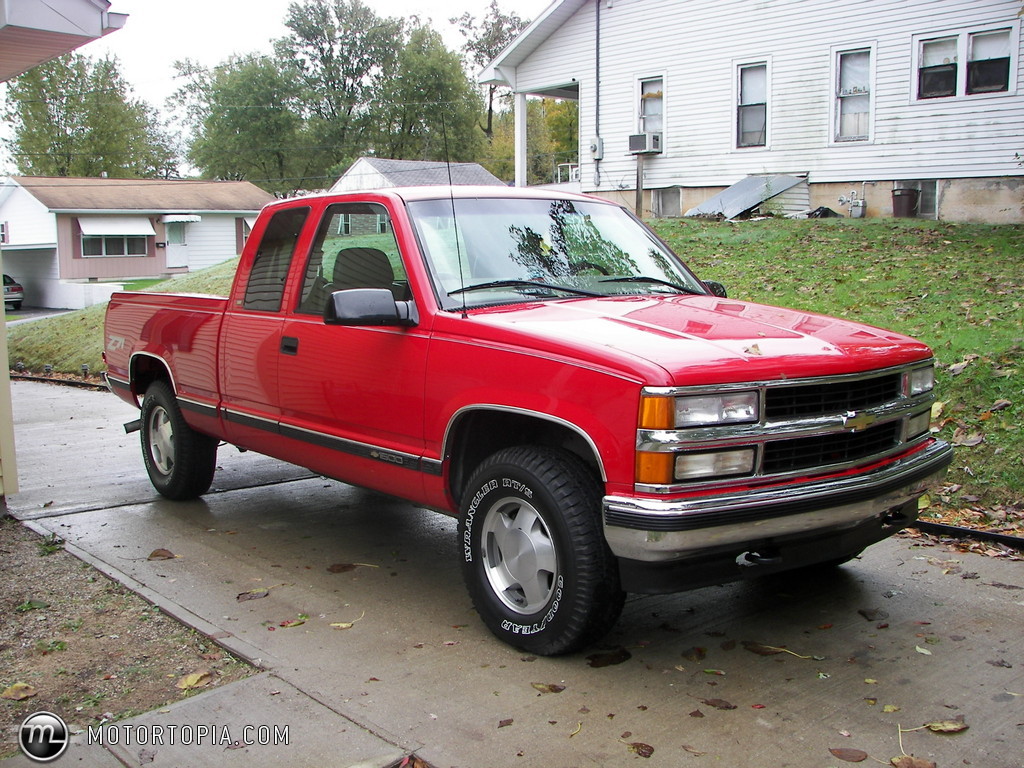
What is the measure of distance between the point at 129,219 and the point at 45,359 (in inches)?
1045

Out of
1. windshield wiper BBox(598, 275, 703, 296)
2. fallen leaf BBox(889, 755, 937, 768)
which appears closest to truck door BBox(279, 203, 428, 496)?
windshield wiper BBox(598, 275, 703, 296)

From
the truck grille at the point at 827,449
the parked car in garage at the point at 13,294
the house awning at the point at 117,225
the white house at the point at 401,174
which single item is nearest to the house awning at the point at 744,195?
the truck grille at the point at 827,449

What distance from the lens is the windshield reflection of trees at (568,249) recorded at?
203 inches

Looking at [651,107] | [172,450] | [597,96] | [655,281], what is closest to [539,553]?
[655,281]

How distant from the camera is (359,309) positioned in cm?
460

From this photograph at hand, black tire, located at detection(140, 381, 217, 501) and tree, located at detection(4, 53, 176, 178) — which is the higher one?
tree, located at detection(4, 53, 176, 178)

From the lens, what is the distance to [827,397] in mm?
4094

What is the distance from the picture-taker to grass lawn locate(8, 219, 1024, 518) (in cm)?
675

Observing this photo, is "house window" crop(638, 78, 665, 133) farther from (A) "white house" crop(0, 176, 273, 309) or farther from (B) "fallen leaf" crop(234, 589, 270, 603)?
(A) "white house" crop(0, 176, 273, 309)

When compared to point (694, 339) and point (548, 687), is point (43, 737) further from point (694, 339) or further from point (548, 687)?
point (694, 339)

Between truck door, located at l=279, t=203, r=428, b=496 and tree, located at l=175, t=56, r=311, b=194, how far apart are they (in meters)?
60.4

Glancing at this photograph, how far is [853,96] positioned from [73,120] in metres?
53.1

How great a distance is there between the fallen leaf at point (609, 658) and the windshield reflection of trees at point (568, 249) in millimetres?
1877

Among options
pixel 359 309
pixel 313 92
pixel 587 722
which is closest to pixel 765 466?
pixel 587 722
